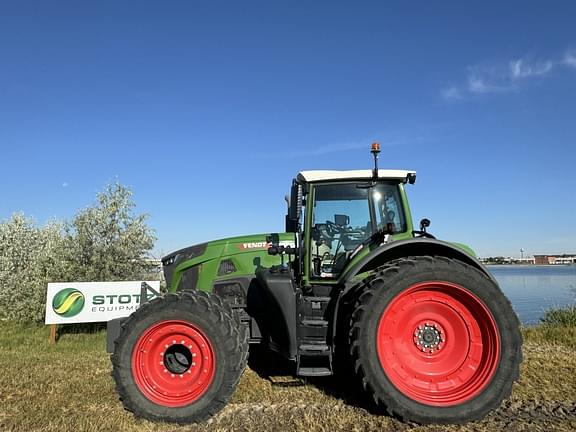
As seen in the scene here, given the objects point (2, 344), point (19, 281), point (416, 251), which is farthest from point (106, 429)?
point (19, 281)

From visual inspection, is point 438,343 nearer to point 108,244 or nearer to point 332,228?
point 332,228

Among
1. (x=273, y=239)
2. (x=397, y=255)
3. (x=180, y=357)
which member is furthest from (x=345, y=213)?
(x=180, y=357)

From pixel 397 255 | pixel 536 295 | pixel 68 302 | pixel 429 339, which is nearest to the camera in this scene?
pixel 429 339

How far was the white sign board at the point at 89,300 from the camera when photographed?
9.02 meters

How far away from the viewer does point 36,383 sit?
221 inches

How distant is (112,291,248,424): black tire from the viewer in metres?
4.31

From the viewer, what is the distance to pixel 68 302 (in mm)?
9094

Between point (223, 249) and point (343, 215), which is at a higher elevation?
point (343, 215)

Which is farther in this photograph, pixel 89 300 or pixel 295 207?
pixel 89 300

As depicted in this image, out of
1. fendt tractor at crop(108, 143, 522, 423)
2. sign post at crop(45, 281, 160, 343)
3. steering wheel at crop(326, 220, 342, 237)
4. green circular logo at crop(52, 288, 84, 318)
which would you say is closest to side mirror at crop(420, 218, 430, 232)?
fendt tractor at crop(108, 143, 522, 423)

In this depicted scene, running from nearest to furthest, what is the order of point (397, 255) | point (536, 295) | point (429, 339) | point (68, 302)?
point (429, 339), point (397, 255), point (68, 302), point (536, 295)

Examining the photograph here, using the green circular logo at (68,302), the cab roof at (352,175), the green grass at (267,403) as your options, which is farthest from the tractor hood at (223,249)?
the green circular logo at (68,302)

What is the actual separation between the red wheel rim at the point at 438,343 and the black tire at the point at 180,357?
4.75 ft

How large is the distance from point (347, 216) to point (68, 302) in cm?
661
